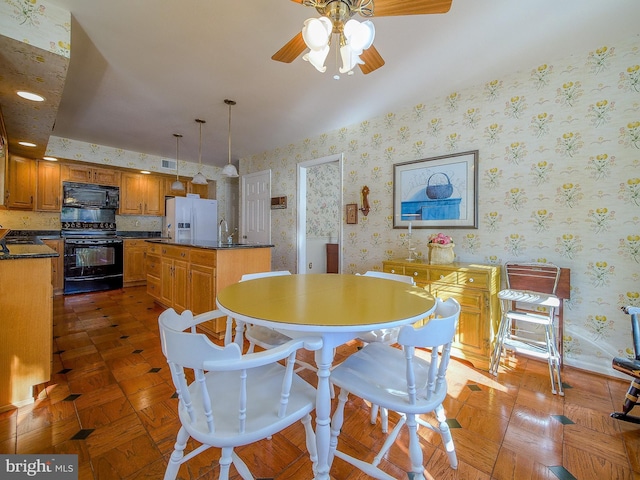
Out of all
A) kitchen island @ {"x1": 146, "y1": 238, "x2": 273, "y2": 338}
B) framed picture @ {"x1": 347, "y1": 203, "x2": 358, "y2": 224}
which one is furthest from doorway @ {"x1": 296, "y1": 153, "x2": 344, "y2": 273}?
kitchen island @ {"x1": 146, "y1": 238, "x2": 273, "y2": 338}

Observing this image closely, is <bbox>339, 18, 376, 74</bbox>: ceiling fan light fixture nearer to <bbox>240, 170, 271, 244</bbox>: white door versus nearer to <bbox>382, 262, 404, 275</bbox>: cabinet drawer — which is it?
<bbox>382, 262, 404, 275</bbox>: cabinet drawer

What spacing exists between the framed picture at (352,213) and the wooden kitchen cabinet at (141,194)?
4.25 meters

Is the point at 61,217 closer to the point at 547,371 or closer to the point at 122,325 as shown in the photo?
the point at 122,325

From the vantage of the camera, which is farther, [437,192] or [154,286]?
[154,286]

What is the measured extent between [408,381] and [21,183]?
6.03 meters

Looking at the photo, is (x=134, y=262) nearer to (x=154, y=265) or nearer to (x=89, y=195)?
(x=89, y=195)

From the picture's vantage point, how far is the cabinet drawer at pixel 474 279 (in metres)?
2.22

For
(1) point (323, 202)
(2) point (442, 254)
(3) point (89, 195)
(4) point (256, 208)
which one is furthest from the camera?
(1) point (323, 202)

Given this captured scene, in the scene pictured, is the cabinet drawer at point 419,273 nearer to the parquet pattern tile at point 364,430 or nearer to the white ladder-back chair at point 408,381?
the parquet pattern tile at point 364,430

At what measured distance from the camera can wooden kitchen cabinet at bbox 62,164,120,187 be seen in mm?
4684

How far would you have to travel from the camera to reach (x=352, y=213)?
3.65 m

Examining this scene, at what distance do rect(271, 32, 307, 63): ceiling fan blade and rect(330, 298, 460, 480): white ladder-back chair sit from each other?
157 centimetres

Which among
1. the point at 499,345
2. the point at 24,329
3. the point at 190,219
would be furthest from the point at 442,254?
the point at 190,219

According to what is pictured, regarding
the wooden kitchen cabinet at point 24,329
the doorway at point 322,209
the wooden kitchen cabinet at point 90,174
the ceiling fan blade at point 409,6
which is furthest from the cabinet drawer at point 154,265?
the ceiling fan blade at point 409,6
